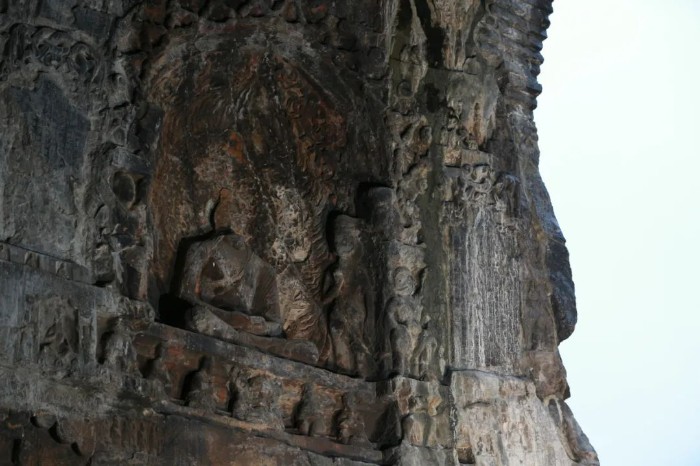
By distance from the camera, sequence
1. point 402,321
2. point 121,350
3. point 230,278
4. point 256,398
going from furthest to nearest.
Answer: point 402,321, point 230,278, point 256,398, point 121,350

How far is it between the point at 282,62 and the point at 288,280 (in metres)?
1.41

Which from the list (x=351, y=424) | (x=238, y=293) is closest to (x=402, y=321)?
(x=351, y=424)

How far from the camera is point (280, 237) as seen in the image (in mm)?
11562

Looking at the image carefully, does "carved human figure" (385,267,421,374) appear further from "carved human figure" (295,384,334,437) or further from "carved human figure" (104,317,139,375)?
"carved human figure" (104,317,139,375)

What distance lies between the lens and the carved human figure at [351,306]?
11.2 meters

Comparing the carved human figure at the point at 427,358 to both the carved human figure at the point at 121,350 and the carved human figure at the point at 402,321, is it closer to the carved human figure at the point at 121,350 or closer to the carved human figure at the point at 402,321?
the carved human figure at the point at 402,321

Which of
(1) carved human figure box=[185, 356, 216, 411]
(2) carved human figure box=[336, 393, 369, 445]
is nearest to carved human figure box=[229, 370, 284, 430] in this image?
(1) carved human figure box=[185, 356, 216, 411]

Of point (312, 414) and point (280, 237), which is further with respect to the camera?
point (280, 237)

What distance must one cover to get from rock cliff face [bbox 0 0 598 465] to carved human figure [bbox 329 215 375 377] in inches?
0.6

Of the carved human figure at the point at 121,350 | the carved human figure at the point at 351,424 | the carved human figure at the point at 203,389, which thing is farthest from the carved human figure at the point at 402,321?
the carved human figure at the point at 121,350

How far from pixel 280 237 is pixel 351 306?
69 cm

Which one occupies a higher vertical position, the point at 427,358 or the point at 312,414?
the point at 427,358

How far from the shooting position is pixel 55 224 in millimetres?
9633

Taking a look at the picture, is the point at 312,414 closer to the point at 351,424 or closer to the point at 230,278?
the point at 351,424
